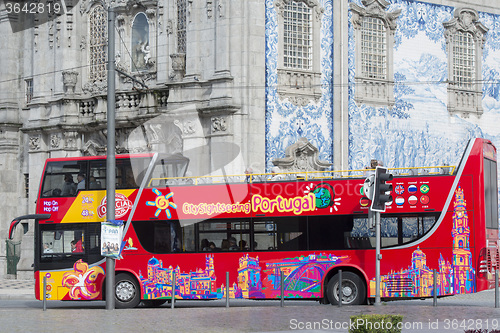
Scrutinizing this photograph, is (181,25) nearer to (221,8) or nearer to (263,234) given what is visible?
(221,8)

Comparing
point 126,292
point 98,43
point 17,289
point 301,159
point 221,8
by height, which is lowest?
point 17,289

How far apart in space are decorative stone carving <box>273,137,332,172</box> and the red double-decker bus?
9103 millimetres

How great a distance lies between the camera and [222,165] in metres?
34.8

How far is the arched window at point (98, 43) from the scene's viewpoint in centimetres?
4128

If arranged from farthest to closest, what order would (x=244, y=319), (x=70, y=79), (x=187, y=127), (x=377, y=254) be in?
(x=70, y=79)
(x=187, y=127)
(x=377, y=254)
(x=244, y=319)

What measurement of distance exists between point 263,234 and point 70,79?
1863cm

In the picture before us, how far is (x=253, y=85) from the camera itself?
35.2m

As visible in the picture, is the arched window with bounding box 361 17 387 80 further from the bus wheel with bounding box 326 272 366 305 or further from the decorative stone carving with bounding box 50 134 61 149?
the bus wheel with bounding box 326 272 366 305

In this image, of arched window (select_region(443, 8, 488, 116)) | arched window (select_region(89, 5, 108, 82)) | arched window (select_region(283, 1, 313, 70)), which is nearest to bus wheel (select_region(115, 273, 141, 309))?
arched window (select_region(283, 1, 313, 70))

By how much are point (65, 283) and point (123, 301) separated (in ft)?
5.75

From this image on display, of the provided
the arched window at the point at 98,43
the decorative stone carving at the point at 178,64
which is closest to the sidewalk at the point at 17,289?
the arched window at the point at 98,43

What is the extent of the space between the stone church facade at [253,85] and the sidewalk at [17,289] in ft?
6.44

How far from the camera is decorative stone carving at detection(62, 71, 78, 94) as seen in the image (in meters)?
41.2

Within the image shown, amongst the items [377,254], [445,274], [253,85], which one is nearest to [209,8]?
[253,85]
